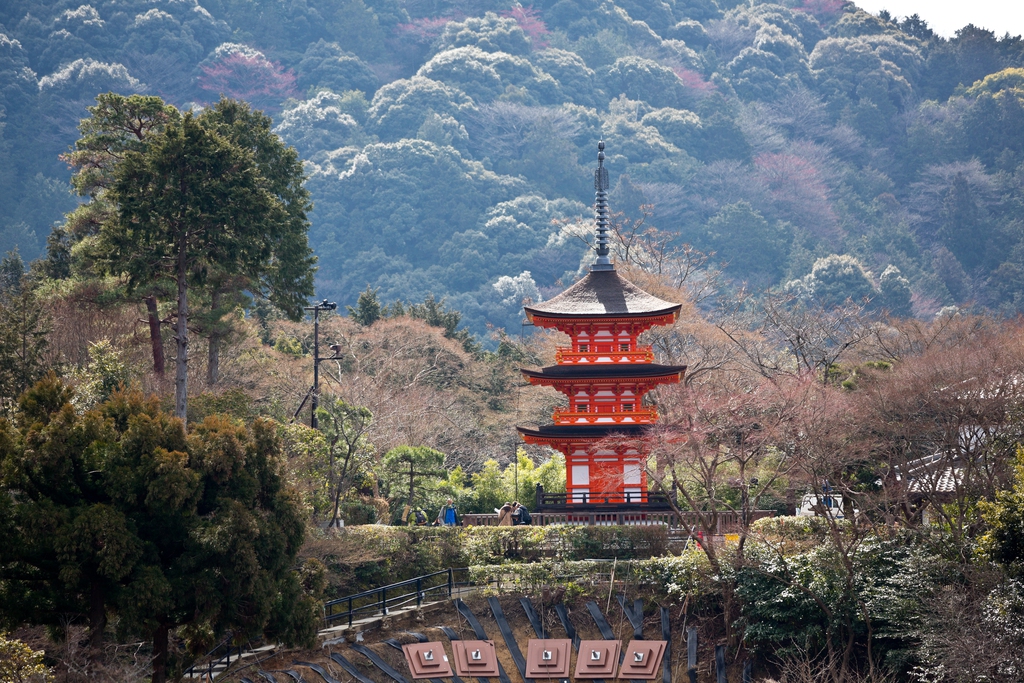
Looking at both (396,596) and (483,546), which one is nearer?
(396,596)

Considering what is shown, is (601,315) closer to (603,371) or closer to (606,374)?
(603,371)

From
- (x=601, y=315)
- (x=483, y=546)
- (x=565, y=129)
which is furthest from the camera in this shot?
(x=565, y=129)

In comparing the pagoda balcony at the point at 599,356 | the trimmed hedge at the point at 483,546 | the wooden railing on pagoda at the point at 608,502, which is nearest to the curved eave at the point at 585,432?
the wooden railing on pagoda at the point at 608,502

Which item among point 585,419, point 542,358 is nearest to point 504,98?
point 542,358

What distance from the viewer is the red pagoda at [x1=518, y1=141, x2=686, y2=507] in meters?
33.3

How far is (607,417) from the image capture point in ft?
111

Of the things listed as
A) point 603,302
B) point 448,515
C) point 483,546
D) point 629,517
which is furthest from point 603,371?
point 483,546

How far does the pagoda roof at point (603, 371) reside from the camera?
3344cm

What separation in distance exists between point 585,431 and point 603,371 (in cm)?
173

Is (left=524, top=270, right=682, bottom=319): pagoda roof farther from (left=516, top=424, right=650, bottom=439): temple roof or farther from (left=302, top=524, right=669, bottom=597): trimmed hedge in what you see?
(left=302, top=524, right=669, bottom=597): trimmed hedge

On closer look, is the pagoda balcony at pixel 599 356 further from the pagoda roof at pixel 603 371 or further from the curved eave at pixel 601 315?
the curved eave at pixel 601 315

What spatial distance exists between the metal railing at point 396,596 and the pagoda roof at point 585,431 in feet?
14.3

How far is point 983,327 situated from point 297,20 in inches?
3813

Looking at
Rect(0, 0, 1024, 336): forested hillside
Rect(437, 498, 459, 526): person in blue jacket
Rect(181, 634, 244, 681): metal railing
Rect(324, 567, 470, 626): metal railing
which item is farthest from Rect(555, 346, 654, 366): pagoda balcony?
Rect(0, 0, 1024, 336): forested hillside
